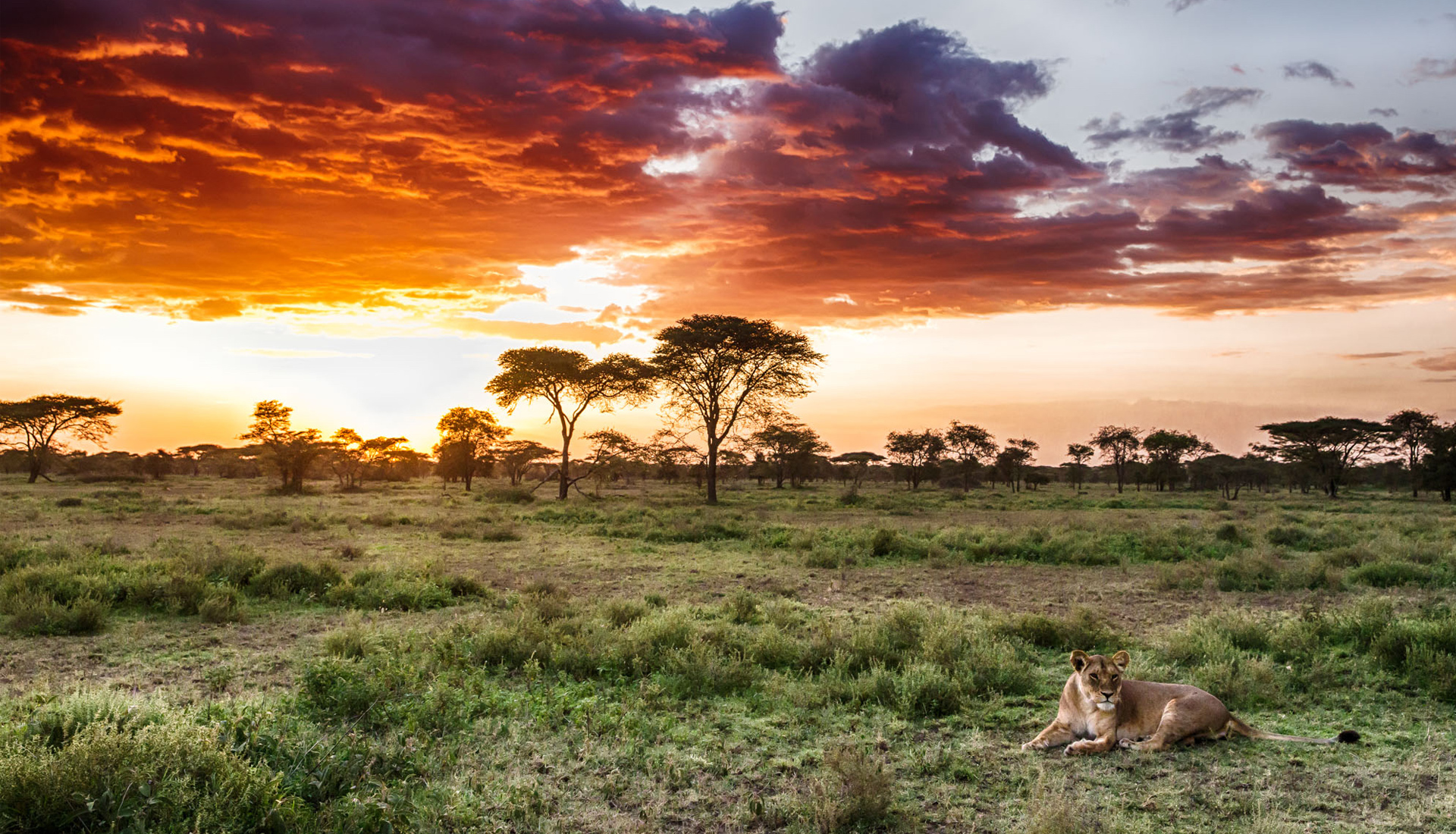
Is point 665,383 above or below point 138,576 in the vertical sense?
above

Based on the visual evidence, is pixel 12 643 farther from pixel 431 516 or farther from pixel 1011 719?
pixel 431 516

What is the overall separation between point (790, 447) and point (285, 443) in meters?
44.4

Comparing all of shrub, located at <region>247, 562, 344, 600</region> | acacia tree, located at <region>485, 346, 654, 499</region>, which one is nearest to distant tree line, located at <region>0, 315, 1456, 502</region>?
acacia tree, located at <region>485, 346, 654, 499</region>

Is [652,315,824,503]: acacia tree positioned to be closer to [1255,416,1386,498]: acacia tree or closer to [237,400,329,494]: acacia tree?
[237,400,329,494]: acacia tree

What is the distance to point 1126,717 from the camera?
6629mm

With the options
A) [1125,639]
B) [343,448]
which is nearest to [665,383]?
[343,448]

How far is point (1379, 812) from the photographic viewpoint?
17.5ft

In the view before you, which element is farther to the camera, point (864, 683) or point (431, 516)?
point (431, 516)

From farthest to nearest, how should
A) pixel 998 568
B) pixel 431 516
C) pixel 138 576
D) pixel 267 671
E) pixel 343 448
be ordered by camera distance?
pixel 343 448
pixel 431 516
pixel 998 568
pixel 138 576
pixel 267 671

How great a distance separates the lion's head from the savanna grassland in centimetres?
46

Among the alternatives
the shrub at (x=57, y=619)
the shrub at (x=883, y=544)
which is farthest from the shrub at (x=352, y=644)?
the shrub at (x=883, y=544)

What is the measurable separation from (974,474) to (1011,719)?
290ft

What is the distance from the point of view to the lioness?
640 cm

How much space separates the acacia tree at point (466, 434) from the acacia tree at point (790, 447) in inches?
915
